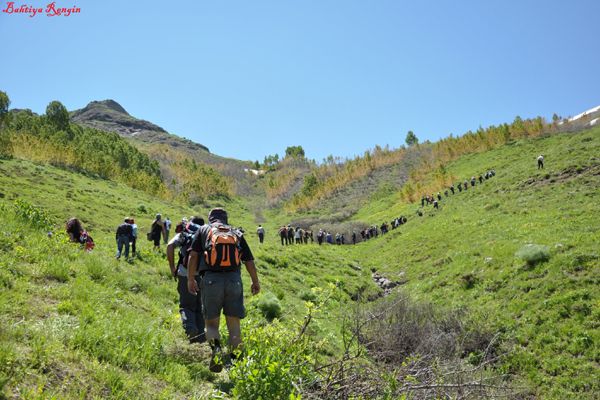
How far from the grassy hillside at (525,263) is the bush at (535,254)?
164mm

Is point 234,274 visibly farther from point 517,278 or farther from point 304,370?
point 517,278

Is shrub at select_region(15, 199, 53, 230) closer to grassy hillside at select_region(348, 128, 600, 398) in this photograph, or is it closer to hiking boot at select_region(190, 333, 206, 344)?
hiking boot at select_region(190, 333, 206, 344)

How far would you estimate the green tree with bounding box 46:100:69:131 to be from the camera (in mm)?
53969

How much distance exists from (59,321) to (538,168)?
33.0 metres

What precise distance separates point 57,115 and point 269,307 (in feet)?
193

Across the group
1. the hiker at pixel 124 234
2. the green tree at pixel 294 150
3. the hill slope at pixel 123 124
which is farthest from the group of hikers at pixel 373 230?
the hill slope at pixel 123 124

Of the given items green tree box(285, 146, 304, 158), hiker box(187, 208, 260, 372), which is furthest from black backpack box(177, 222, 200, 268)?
green tree box(285, 146, 304, 158)

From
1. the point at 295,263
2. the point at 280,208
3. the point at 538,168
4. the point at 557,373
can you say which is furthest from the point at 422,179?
the point at 557,373

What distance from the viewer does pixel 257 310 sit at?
912 centimetres

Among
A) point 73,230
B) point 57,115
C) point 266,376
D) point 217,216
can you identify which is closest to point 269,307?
point 217,216

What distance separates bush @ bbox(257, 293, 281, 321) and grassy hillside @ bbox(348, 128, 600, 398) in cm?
598

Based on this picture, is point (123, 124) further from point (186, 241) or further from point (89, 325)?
point (89, 325)

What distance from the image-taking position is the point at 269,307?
9297 millimetres

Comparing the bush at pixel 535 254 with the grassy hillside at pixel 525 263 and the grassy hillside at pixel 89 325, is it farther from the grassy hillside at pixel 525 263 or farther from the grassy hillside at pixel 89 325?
the grassy hillside at pixel 89 325
